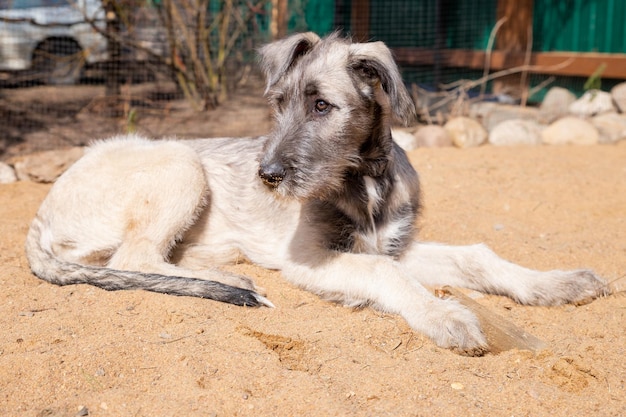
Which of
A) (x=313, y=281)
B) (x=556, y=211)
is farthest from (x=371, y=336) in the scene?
(x=556, y=211)

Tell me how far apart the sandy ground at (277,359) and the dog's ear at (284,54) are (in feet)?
4.48

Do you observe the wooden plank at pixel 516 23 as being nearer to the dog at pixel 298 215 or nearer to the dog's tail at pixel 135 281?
the dog at pixel 298 215

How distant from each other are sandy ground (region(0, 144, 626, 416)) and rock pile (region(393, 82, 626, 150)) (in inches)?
165

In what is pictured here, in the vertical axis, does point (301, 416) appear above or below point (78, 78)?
below

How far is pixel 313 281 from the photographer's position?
412 centimetres

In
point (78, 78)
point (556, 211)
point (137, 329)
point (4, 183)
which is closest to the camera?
point (137, 329)

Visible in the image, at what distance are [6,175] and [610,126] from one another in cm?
776

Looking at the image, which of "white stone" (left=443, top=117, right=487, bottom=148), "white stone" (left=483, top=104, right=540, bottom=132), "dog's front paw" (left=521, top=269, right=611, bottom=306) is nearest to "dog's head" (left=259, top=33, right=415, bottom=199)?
"dog's front paw" (left=521, top=269, right=611, bottom=306)

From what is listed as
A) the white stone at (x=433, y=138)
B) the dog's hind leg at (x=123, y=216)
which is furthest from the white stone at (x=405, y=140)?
the dog's hind leg at (x=123, y=216)

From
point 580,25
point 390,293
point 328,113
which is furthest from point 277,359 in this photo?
point 580,25

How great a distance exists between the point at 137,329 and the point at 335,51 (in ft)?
6.39

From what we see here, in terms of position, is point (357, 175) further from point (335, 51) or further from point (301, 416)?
point (301, 416)

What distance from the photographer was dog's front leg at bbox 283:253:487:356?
3.39 meters

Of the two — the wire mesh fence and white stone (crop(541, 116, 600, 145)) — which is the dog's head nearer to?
the wire mesh fence
